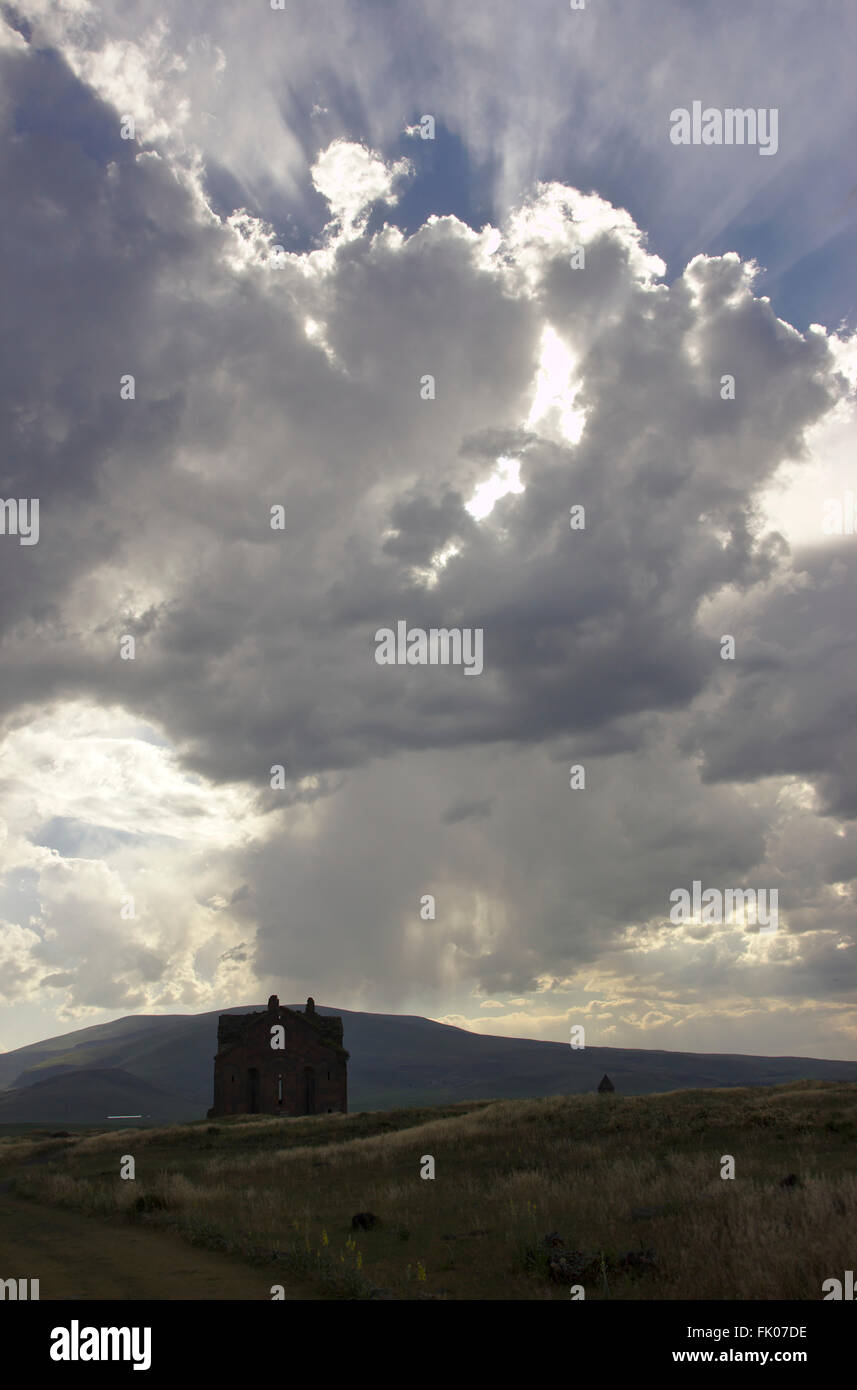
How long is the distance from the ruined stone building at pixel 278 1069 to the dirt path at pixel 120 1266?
47684 mm

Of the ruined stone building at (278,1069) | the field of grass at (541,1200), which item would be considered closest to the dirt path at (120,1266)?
the field of grass at (541,1200)

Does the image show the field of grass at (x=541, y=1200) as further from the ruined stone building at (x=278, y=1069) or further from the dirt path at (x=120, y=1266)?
the ruined stone building at (x=278, y=1069)

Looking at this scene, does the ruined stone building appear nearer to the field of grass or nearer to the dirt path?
the field of grass

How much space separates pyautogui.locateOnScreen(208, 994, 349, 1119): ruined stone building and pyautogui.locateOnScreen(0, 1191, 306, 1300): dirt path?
4768cm

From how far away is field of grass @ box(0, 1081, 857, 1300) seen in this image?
11406mm

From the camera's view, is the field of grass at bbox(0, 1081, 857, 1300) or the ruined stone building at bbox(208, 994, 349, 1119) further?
the ruined stone building at bbox(208, 994, 349, 1119)

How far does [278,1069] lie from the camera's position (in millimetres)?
64125

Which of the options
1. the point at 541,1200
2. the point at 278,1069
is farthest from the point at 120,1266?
the point at 278,1069


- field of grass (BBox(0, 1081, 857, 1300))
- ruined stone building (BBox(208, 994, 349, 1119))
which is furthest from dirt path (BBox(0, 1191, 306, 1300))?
ruined stone building (BBox(208, 994, 349, 1119))

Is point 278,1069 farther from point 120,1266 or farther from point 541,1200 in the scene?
point 120,1266
